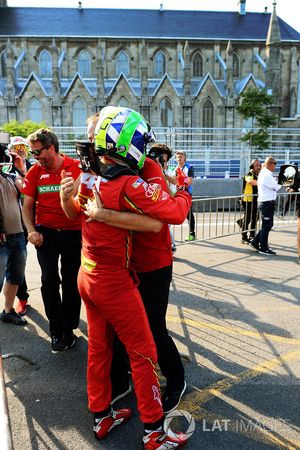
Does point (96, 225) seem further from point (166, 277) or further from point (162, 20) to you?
point (162, 20)

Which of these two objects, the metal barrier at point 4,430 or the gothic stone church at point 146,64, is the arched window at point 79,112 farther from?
the metal barrier at point 4,430

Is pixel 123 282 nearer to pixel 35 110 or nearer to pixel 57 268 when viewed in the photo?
pixel 57 268

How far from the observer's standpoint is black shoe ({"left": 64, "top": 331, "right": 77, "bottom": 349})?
12.7ft

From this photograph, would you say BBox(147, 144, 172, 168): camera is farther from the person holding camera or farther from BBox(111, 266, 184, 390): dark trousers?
the person holding camera

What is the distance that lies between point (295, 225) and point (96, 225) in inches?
374

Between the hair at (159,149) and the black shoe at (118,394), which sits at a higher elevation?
the hair at (159,149)

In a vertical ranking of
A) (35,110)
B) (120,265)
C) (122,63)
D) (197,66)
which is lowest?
(120,265)

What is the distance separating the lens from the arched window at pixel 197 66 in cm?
4675

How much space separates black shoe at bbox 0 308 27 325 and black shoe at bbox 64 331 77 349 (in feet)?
2.68

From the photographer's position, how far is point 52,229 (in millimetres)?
3775

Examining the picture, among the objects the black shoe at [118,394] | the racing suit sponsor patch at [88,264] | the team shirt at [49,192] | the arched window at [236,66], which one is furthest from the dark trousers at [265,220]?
the arched window at [236,66]

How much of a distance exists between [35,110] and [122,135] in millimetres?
43267

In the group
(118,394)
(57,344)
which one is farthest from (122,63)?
(118,394)

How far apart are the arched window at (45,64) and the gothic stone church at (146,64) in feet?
0.39
